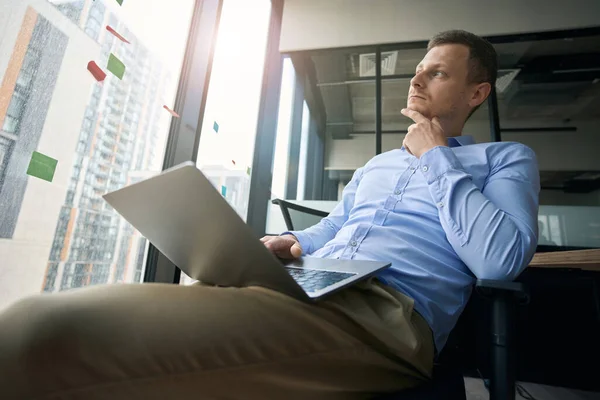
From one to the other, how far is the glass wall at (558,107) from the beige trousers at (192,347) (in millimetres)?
3289

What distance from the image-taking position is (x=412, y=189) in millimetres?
871

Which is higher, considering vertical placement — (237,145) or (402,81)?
(402,81)

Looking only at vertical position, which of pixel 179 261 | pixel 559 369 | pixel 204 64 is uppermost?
pixel 204 64

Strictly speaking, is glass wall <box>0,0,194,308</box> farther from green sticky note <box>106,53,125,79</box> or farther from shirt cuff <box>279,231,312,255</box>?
shirt cuff <box>279,231,312,255</box>

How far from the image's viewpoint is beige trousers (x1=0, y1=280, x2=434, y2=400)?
0.26 metres

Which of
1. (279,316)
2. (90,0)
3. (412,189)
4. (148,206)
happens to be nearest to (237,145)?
(90,0)

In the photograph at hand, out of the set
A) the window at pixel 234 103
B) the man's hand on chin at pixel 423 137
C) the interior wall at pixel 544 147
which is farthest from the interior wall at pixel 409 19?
the man's hand on chin at pixel 423 137

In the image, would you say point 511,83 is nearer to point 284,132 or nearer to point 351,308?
point 284,132

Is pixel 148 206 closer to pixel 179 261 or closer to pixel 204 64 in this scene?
pixel 179 261

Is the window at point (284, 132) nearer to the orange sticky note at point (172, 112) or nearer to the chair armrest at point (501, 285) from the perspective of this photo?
the orange sticky note at point (172, 112)

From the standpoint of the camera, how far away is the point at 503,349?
0.57 metres

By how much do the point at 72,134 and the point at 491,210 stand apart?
1260mm

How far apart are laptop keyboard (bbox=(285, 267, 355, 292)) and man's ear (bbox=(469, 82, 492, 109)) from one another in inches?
34.2

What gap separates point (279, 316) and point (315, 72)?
376cm
